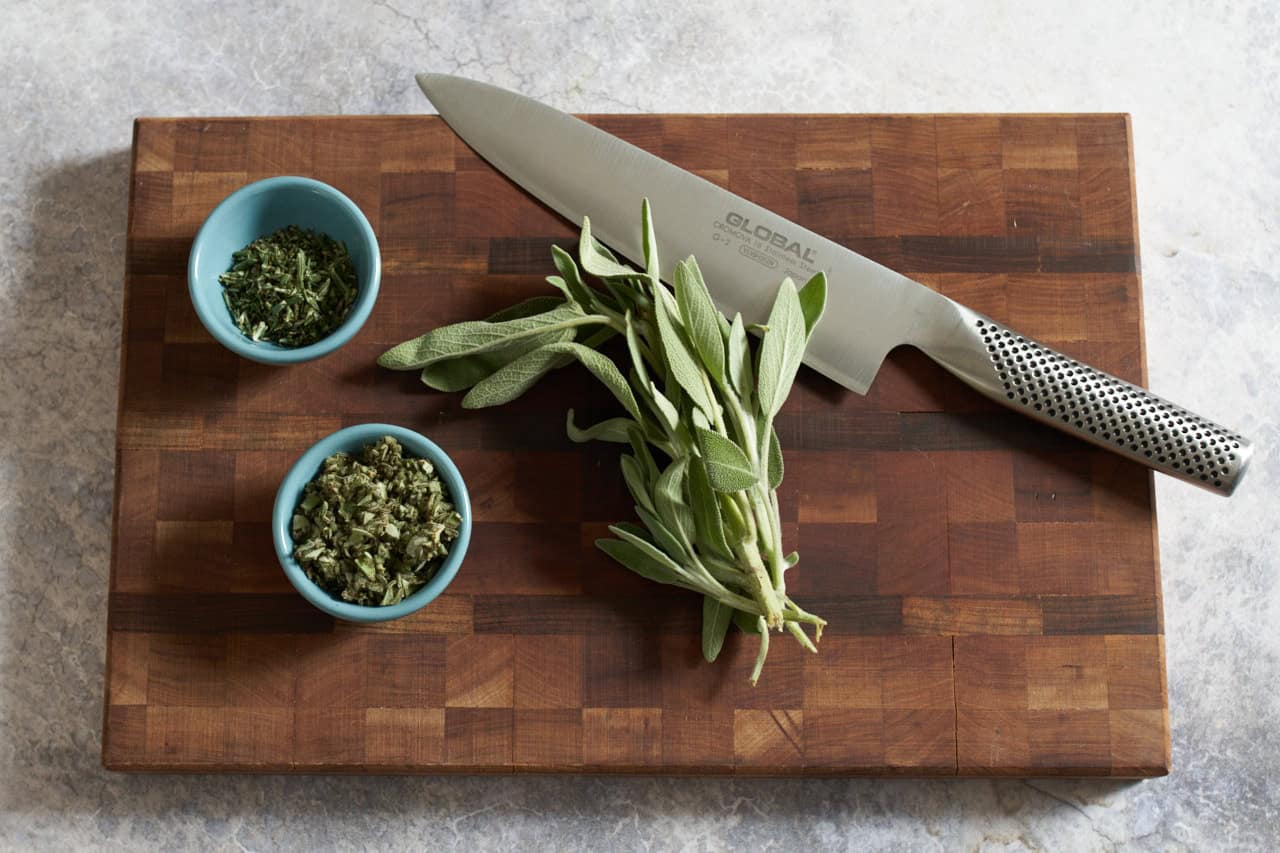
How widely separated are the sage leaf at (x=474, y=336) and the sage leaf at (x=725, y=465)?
8.4 inches

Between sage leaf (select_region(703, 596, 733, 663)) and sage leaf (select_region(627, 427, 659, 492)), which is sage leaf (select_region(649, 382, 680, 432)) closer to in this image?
sage leaf (select_region(627, 427, 659, 492))

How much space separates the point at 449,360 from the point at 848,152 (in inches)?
22.5

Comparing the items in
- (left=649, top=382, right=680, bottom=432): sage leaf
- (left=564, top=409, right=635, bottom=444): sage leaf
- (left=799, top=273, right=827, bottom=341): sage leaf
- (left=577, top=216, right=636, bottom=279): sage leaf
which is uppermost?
(left=577, top=216, right=636, bottom=279): sage leaf

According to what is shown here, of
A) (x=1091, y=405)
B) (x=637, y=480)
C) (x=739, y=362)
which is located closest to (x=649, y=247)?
(x=739, y=362)

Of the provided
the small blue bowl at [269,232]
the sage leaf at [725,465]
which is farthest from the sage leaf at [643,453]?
the small blue bowl at [269,232]

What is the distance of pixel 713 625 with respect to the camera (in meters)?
1.31

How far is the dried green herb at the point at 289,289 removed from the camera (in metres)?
1.33

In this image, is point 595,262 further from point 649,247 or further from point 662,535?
point 662,535

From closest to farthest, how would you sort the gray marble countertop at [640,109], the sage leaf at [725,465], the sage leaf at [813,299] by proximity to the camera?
the sage leaf at [725,465] < the sage leaf at [813,299] < the gray marble countertop at [640,109]

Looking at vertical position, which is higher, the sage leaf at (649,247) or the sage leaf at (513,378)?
the sage leaf at (649,247)

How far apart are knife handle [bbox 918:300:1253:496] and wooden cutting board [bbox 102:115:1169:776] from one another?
0.16 feet

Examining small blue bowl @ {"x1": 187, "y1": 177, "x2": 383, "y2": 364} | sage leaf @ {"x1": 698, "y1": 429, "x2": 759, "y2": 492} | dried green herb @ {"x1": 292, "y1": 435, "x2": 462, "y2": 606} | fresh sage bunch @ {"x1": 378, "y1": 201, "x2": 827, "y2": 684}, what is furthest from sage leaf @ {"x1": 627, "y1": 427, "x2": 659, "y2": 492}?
small blue bowl @ {"x1": 187, "y1": 177, "x2": 383, "y2": 364}

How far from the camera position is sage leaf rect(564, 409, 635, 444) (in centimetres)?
131

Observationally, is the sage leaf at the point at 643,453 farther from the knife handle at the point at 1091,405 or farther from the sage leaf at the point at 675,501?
the knife handle at the point at 1091,405
